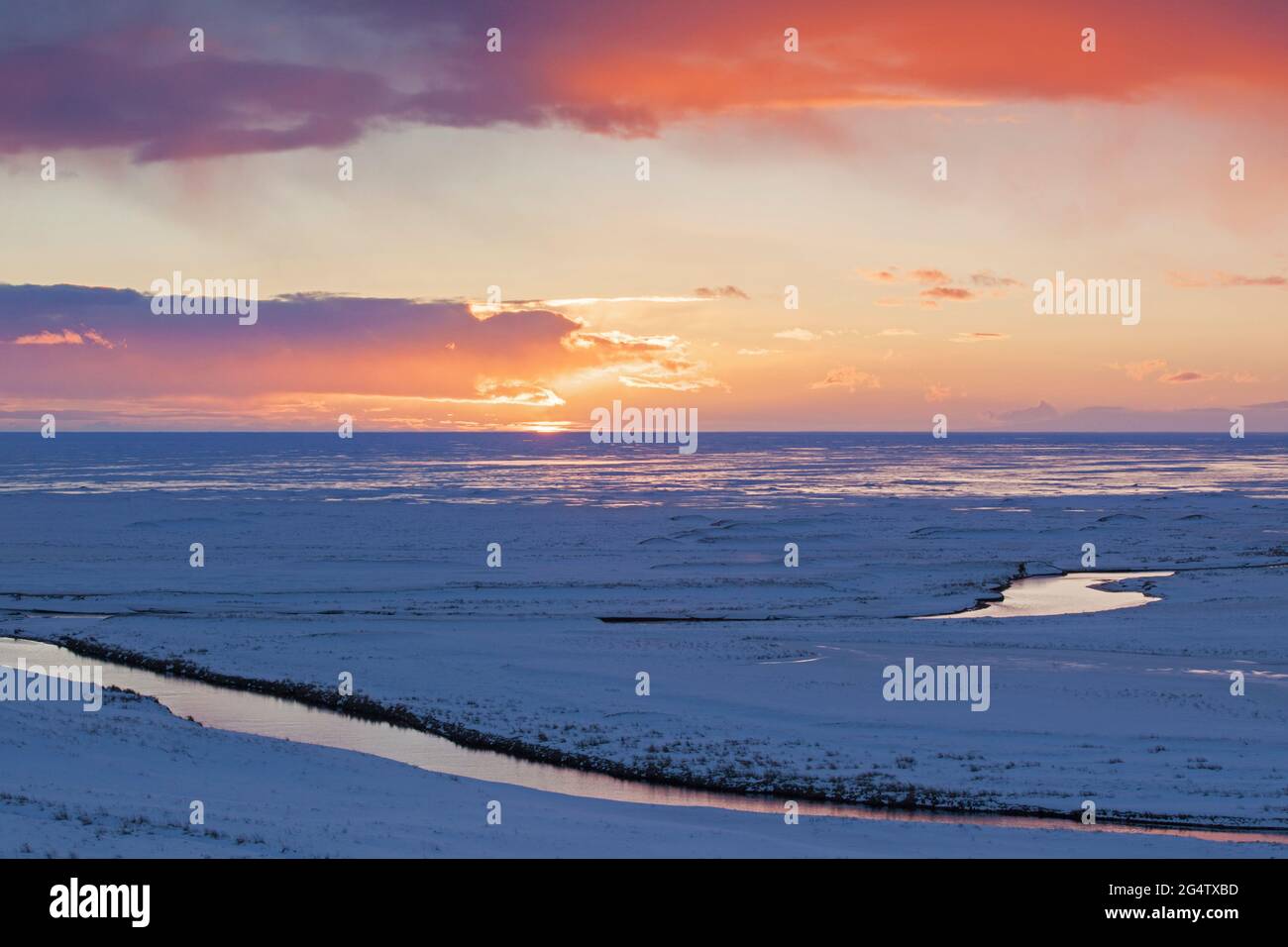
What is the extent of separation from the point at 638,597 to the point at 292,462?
150 meters

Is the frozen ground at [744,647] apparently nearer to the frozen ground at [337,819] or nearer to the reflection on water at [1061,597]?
the frozen ground at [337,819]

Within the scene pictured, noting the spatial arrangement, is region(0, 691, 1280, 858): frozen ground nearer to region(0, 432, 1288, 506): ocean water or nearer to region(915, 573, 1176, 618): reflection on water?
region(915, 573, 1176, 618): reflection on water

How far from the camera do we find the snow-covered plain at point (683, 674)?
19172mm

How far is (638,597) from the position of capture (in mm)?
49844

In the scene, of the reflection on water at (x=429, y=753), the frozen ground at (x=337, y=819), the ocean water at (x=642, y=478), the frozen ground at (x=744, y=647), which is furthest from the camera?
the ocean water at (x=642, y=478)

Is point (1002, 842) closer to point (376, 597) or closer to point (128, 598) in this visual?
point (376, 597)

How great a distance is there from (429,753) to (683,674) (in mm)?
9662

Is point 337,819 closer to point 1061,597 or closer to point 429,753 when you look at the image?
point 429,753

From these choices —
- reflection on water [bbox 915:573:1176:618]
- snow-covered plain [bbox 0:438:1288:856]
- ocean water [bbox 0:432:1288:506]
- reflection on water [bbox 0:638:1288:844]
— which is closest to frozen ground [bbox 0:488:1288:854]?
snow-covered plain [bbox 0:438:1288:856]

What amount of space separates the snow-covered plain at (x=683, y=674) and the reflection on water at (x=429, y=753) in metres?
0.84

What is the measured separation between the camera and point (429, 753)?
1021 inches

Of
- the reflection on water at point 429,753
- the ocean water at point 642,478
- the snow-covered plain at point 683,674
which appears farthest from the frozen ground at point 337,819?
the ocean water at point 642,478

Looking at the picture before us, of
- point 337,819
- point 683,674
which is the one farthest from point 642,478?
point 337,819
